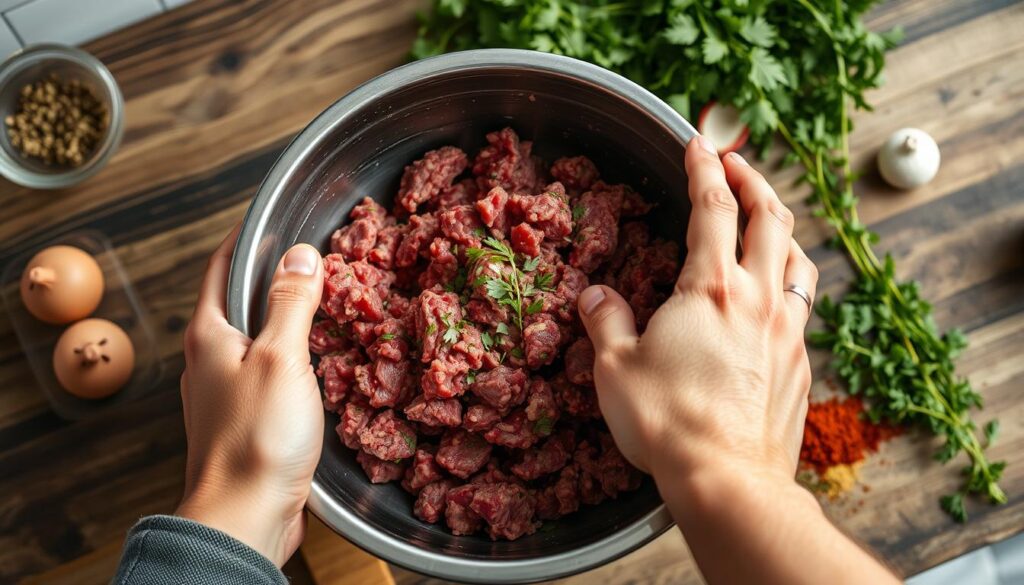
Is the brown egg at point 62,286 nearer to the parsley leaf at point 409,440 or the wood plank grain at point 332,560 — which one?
the wood plank grain at point 332,560

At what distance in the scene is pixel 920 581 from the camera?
2.80 m

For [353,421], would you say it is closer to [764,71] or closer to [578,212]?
[578,212]

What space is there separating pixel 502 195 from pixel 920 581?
7.07 ft

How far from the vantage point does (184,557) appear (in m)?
1.50

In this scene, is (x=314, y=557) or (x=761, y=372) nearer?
(x=761, y=372)

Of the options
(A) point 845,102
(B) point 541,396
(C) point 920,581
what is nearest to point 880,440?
(C) point 920,581

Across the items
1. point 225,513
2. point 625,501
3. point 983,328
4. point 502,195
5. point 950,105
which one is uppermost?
point 950,105

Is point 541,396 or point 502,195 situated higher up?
point 502,195

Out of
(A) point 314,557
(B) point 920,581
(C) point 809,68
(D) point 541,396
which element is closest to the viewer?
(D) point 541,396

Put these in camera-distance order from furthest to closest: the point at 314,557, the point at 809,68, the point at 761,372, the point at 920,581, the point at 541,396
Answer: the point at 920,581 < the point at 809,68 < the point at 314,557 < the point at 541,396 < the point at 761,372

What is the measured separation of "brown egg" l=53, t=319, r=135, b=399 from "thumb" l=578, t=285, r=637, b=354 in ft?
4.62

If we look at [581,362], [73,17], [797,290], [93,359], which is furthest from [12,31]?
[797,290]

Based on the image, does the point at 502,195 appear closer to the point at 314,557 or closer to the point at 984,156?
the point at 314,557

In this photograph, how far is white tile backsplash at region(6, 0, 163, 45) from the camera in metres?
2.35
